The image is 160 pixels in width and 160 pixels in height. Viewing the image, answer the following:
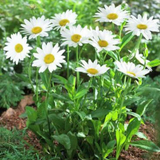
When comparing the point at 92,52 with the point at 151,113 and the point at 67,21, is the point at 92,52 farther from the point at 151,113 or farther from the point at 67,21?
the point at 67,21

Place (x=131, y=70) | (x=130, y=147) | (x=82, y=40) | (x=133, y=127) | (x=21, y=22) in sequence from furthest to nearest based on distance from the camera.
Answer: (x=21, y=22), (x=130, y=147), (x=133, y=127), (x=82, y=40), (x=131, y=70)

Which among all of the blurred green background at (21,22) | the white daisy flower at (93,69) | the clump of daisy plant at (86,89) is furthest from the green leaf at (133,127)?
the blurred green background at (21,22)

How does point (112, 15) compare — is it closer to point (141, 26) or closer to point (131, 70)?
point (141, 26)

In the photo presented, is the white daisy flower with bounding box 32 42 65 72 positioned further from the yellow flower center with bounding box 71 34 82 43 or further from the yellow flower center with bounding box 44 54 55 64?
the yellow flower center with bounding box 71 34 82 43

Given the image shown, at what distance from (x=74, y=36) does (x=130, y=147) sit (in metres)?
0.89

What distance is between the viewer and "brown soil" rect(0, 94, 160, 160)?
2064 millimetres

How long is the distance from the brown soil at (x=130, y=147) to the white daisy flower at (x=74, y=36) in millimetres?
733

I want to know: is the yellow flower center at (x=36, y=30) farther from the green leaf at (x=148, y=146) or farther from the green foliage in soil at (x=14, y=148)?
the green leaf at (x=148, y=146)

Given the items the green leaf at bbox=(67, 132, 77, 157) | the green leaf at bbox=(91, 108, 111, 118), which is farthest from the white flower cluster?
the green leaf at bbox=(67, 132, 77, 157)

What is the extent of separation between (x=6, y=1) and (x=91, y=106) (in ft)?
7.35

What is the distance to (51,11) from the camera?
346 centimetres

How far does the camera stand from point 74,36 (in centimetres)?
162

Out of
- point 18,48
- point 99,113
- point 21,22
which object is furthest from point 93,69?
point 21,22

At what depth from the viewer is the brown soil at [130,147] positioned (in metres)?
2.06
